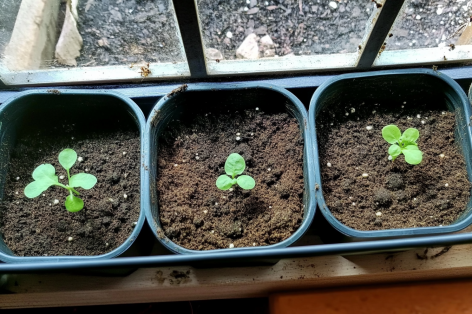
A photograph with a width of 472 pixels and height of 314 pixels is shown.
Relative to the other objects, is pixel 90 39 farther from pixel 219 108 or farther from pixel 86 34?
pixel 219 108

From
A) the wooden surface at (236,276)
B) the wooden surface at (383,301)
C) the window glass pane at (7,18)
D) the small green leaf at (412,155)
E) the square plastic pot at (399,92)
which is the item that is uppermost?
the window glass pane at (7,18)

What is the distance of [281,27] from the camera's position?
40.1 inches

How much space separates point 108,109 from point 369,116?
0.70 m

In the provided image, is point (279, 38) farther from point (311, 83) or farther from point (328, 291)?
point (328, 291)

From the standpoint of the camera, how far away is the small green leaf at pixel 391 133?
950 millimetres

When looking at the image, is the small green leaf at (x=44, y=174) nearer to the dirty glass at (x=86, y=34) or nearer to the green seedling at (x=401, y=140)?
the dirty glass at (x=86, y=34)

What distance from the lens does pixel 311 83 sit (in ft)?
3.53

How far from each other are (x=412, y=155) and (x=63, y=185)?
0.81m

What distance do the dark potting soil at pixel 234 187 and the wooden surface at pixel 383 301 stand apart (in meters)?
0.24

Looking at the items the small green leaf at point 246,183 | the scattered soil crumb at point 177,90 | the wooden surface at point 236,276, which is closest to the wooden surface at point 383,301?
the wooden surface at point 236,276

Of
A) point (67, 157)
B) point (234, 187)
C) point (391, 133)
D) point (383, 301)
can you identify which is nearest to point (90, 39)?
point (67, 157)

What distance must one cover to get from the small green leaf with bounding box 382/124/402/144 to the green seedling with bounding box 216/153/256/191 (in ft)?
1.11

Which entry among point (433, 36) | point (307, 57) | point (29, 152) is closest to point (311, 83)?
point (307, 57)

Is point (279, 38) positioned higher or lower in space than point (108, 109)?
higher
